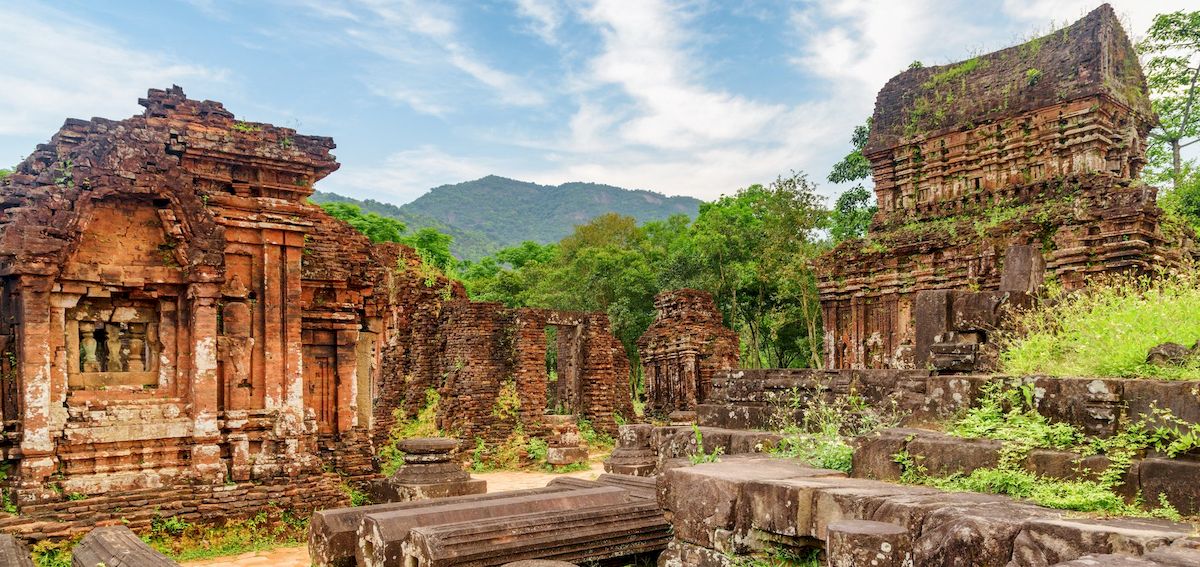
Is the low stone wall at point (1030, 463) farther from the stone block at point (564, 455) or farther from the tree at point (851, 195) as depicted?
the tree at point (851, 195)

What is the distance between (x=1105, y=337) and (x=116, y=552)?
24.2 feet

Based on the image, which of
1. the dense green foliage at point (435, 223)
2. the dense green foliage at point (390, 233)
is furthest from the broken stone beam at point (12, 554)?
the dense green foliage at point (435, 223)

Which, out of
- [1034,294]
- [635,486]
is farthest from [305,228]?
[1034,294]

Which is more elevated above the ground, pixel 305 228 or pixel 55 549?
pixel 305 228

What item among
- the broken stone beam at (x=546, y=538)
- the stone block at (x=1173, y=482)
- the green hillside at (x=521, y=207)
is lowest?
the broken stone beam at (x=546, y=538)

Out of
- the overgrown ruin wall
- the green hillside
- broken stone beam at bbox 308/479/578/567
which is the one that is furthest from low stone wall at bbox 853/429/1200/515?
the green hillside

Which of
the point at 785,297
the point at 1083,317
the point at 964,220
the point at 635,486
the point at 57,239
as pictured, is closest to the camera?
the point at 1083,317

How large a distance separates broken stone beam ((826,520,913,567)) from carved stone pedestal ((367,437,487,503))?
7.91 metres

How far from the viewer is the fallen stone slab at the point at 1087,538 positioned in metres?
3.11

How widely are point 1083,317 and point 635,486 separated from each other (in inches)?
159

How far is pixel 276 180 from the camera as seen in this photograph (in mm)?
10766

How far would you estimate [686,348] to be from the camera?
17453 millimetres

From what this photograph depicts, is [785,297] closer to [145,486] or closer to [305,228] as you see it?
[305,228]

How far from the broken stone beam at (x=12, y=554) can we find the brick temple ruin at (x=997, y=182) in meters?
11.7
